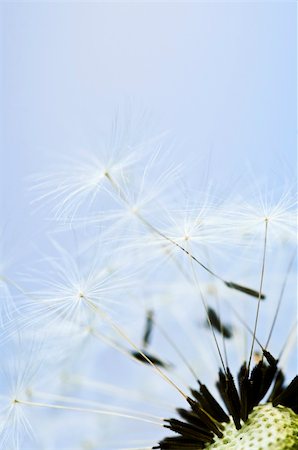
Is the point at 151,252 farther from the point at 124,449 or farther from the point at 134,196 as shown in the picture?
the point at 124,449

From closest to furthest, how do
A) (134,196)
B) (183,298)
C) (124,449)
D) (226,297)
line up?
(124,449), (134,196), (226,297), (183,298)

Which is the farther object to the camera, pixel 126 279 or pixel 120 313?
pixel 120 313

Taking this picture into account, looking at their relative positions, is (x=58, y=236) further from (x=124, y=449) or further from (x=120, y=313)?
(x=124, y=449)

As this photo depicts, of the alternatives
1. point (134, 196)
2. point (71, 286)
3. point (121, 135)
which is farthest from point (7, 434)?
point (121, 135)

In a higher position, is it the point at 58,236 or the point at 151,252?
the point at 58,236

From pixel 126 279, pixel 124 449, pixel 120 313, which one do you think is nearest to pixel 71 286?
Answer: pixel 126 279

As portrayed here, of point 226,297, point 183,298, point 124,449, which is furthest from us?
point 183,298

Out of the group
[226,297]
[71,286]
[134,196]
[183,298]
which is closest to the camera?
[71,286]

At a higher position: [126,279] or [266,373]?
[126,279]

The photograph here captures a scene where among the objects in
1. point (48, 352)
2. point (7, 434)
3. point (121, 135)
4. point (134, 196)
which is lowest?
point (7, 434)
